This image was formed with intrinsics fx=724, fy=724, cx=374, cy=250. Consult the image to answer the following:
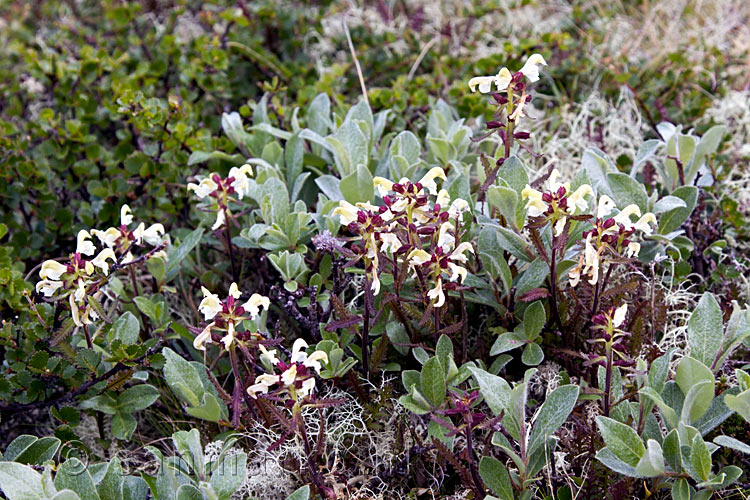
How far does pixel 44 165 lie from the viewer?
234 cm

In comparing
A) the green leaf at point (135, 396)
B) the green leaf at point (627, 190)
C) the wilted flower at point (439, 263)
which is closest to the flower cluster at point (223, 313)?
the wilted flower at point (439, 263)

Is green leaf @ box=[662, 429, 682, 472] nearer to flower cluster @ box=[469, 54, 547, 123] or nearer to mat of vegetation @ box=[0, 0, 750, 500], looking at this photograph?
mat of vegetation @ box=[0, 0, 750, 500]

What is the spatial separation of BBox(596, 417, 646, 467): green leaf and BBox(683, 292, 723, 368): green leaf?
302 mm

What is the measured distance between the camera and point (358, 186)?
77.2 inches

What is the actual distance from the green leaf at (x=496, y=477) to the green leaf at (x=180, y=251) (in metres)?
0.95

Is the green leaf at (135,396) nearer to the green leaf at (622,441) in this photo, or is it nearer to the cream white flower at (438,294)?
the cream white flower at (438,294)

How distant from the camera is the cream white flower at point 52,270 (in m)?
1.58

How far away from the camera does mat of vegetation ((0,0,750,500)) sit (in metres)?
1.50

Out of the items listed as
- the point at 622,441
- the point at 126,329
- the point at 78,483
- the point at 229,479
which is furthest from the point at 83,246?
the point at 622,441

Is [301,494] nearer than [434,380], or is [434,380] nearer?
[301,494]

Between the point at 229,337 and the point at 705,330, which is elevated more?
the point at 229,337

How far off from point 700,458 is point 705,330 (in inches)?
13.1

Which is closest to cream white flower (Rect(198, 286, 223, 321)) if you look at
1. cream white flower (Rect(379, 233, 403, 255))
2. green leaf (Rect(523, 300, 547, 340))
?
cream white flower (Rect(379, 233, 403, 255))

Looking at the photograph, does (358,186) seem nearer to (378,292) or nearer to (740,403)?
(378,292)
